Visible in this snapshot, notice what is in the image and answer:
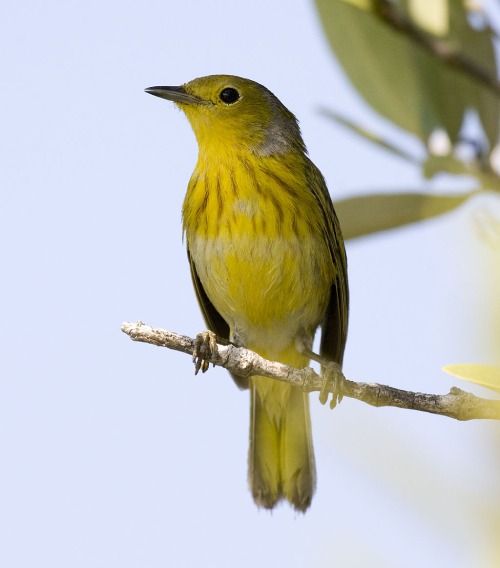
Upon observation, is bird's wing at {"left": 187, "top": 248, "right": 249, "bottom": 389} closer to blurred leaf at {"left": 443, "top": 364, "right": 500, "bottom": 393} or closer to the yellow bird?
the yellow bird

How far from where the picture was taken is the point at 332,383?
4.36m

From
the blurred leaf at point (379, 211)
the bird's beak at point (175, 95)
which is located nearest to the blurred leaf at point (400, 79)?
the blurred leaf at point (379, 211)

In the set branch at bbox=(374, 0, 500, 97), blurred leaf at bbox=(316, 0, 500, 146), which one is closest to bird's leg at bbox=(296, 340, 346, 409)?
blurred leaf at bbox=(316, 0, 500, 146)

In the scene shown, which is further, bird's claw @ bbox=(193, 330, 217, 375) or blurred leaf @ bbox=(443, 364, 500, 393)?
bird's claw @ bbox=(193, 330, 217, 375)

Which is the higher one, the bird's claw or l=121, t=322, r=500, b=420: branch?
the bird's claw

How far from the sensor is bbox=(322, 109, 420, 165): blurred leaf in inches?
60.1

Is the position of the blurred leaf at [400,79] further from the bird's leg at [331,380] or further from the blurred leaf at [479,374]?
the bird's leg at [331,380]

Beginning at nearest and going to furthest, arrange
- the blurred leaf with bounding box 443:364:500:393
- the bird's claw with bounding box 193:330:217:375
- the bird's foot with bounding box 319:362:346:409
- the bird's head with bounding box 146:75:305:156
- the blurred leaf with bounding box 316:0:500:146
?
the blurred leaf with bounding box 443:364:500:393 → the blurred leaf with bounding box 316:0:500:146 → the bird's claw with bounding box 193:330:217:375 → the bird's foot with bounding box 319:362:346:409 → the bird's head with bounding box 146:75:305:156

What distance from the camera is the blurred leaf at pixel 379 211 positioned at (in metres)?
1.74

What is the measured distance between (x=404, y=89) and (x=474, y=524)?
41.7 inches

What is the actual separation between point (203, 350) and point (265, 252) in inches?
45.9

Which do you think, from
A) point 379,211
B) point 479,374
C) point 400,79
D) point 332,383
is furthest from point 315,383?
point 479,374

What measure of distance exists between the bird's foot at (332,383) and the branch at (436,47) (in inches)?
109

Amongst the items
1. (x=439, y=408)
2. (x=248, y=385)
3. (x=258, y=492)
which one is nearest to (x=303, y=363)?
(x=248, y=385)
